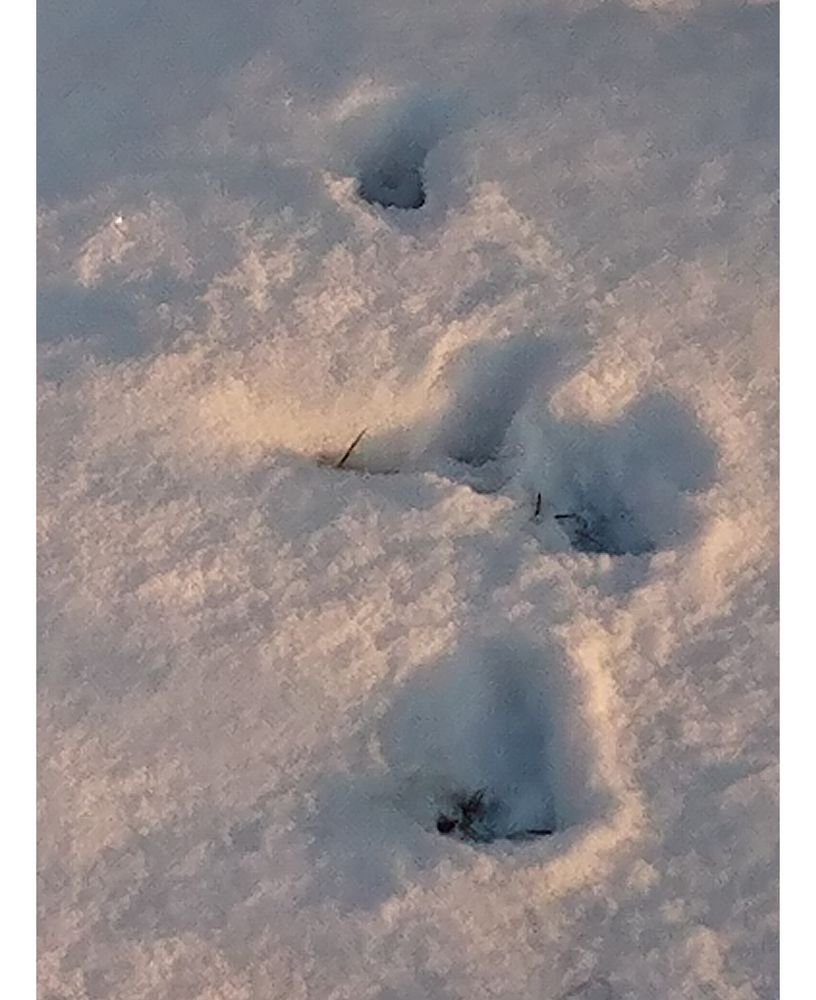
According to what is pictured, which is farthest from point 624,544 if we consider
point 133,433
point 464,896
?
point 133,433

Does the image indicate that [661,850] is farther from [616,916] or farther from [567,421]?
[567,421]

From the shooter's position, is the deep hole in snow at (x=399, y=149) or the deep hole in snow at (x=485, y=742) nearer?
the deep hole in snow at (x=485, y=742)

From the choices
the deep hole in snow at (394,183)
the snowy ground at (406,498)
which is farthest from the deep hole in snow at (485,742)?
the deep hole in snow at (394,183)

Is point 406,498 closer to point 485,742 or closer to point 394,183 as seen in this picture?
point 485,742

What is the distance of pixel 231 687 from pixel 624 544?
0.49m

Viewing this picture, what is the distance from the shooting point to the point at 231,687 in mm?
1617

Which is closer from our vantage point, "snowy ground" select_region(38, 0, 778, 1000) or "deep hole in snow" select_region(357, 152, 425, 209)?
"snowy ground" select_region(38, 0, 778, 1000)

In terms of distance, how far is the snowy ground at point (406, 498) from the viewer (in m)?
1.58

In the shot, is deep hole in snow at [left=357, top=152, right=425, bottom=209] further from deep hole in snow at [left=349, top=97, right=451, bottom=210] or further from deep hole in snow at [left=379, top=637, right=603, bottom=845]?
deep hole in snow at [left=379, top=637, right=603, bottom=845]

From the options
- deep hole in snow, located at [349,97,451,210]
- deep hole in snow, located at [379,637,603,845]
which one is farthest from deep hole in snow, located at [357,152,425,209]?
deep hole in snow, located at [379,637,603,845]

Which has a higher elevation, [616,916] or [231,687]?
[231,687]

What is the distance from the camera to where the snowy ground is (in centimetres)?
158

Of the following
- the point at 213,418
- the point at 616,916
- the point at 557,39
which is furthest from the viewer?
the point at 557,39

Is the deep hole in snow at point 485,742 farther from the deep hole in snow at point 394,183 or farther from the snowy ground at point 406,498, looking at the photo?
→ the deep hole in snow at point 394,183
